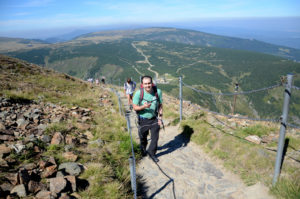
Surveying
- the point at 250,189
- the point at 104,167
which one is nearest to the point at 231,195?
the point at 250,189

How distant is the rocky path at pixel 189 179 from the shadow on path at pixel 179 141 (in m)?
0.07

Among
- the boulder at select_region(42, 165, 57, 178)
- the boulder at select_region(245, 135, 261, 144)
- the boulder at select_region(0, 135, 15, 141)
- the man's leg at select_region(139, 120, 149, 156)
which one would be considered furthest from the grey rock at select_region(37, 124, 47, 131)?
the boulder at select_region(245, 135, 261, 144)

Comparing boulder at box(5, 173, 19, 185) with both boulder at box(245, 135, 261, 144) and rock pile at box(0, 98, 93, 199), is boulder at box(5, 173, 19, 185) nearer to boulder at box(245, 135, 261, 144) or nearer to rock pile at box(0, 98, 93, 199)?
rock pile at box(0, 98, 93, 199)

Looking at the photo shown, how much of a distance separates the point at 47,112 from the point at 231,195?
23.1ft

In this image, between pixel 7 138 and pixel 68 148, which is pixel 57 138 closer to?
pixel 68 148

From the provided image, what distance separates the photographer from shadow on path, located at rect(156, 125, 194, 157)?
6368mm

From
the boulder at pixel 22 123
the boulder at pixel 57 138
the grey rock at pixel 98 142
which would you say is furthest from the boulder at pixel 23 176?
the boulder at pixel 22 123

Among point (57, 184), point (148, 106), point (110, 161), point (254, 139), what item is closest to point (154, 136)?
point (148, 106)

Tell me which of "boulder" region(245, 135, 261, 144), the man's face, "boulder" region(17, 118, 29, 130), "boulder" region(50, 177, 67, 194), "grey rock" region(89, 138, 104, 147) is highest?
the man's face

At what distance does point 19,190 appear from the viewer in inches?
119

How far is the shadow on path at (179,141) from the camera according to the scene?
6368 millimetres

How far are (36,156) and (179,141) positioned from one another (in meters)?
4.62

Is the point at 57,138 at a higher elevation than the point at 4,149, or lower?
lower

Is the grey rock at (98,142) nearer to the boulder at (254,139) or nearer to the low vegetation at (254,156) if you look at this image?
the low vegetation at (254,156)
